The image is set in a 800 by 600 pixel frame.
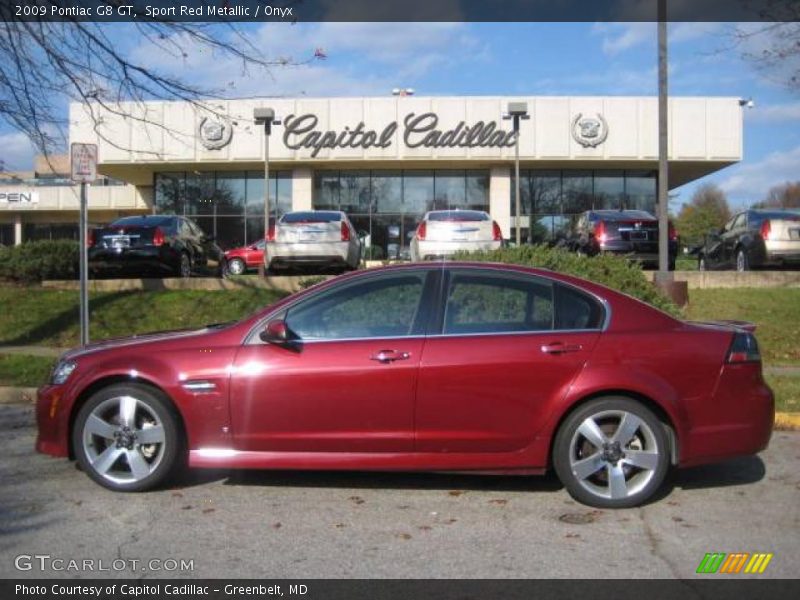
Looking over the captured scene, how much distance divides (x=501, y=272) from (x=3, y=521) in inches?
138

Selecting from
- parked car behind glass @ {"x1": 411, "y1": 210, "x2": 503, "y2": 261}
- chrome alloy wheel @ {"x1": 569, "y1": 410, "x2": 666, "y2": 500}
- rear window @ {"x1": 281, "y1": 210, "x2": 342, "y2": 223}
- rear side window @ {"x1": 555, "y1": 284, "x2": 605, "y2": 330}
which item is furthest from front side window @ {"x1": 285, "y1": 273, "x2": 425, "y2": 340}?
rear window @ {"x1": 281, "y1": 210, "x2": 342, "y2": 223}

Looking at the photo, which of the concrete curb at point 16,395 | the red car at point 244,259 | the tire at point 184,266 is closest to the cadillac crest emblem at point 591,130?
the red car at point 244,259

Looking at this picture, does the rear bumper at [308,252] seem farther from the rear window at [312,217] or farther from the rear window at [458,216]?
the rear window at [458,216]

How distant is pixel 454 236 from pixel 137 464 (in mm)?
10890

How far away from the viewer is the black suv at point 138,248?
1512 cm

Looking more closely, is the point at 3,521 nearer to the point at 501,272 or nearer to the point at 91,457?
the point at 91,457

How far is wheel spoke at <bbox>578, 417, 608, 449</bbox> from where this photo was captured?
4992 millimetres

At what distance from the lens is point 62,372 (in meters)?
5.44

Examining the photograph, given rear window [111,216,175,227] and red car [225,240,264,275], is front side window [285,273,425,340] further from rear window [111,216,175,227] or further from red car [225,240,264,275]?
red car [225,240,264,275]

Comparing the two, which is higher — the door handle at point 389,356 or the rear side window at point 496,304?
the rear side window at point 496,304

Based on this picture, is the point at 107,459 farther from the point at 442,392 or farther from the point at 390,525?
the point at 442,392

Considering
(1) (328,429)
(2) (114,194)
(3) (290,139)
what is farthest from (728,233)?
(2) (114,194)

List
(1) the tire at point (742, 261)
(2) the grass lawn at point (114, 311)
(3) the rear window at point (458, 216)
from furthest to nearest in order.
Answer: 1. (1) the tire at point (742, 261)
2. (3) the rear window at point (458, 216)
3. (2) the grass lawn at point (114, 311)

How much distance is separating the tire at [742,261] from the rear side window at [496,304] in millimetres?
12514
